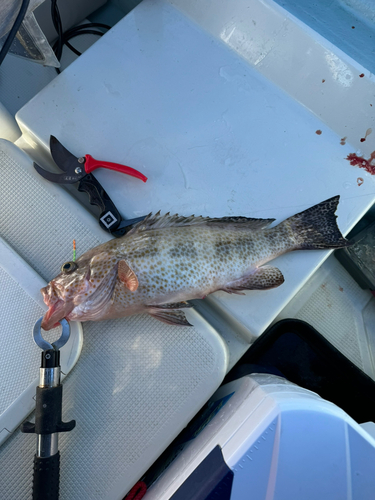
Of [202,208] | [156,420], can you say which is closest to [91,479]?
[156,420]

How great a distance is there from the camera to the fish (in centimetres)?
194

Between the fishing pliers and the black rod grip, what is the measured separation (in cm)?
132

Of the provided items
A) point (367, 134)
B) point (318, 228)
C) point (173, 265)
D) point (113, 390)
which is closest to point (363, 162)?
point (367, 134)

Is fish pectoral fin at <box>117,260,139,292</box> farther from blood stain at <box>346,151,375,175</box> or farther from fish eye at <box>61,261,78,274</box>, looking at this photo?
blood stain at <box>346,151,375,175</box>

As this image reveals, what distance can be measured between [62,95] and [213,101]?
1083 millimetres

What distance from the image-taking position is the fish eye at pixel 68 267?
78.3 inches

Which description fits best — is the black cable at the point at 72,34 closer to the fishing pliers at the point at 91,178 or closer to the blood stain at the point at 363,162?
the fishing pliers at the point at 91,178

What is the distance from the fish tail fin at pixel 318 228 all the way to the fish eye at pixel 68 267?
4.46 feet

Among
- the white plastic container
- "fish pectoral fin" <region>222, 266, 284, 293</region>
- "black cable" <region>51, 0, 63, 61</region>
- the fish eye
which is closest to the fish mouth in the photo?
the fish eye

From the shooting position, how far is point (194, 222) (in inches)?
84.6

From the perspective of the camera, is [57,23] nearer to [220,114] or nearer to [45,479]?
[220,114]

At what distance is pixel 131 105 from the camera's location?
240 cm

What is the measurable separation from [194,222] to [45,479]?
5.33ft

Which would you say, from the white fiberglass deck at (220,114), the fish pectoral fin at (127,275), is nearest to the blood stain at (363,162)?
the white fiberglass deck at (220,114)
